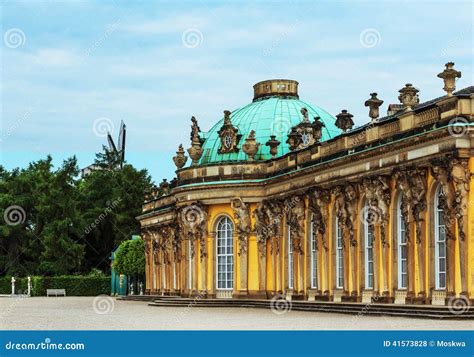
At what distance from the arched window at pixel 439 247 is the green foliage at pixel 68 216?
5240cm

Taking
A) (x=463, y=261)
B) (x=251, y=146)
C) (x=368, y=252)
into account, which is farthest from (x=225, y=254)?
(x=463, y=261)

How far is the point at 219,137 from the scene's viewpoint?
48.3 m

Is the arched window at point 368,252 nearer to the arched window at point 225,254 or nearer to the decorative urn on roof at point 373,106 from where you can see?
the decorative urn on roof at point 373,106

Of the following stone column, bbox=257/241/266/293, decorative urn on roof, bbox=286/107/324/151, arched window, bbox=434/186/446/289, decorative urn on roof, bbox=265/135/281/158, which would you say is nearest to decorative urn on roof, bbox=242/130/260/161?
decorative urn on roof, bbox=265/135/281/158

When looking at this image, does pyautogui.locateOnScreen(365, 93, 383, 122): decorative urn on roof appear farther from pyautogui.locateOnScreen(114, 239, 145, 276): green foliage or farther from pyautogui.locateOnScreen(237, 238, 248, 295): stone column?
pyautogui.locateOnScreen(114, 239, 145, 276): green foliage

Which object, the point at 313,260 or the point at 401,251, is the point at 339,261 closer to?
the point at 313,260

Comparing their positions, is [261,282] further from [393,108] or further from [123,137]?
[123,137]

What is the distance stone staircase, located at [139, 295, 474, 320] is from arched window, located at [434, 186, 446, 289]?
45.9 inches

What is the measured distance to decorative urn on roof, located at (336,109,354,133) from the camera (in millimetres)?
39156

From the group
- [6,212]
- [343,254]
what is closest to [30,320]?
[343,254]

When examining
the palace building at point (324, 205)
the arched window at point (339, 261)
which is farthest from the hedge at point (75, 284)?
the arched window at point (339, 261)

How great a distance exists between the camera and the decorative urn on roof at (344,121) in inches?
1542

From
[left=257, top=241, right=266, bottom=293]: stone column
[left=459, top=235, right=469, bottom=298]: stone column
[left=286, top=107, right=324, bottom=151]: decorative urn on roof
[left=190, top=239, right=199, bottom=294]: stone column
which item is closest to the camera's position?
[left=459, top=235, right=469, bottom=298]: stone column

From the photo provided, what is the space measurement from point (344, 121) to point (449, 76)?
971cm
